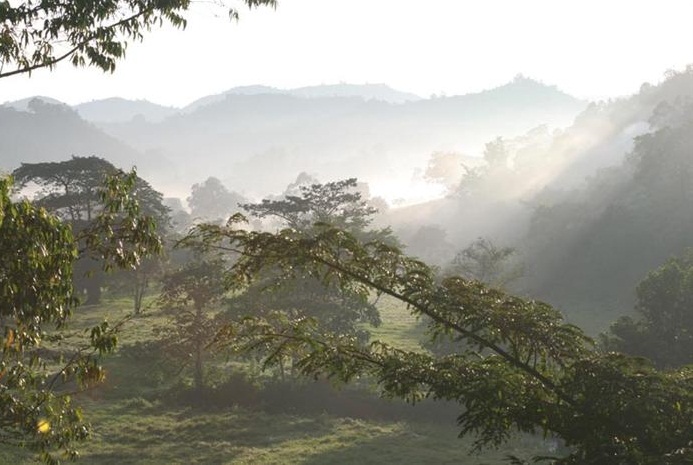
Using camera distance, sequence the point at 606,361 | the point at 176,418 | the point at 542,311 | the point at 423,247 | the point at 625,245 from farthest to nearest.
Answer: the point at 423,247 < the point at 625,245 < the point at 176,418 < the point at 542,311 < the point at 606,361

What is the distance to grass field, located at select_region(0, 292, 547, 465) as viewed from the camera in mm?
20000

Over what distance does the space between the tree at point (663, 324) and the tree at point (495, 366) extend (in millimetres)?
18559

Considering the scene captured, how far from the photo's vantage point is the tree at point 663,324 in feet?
75.0

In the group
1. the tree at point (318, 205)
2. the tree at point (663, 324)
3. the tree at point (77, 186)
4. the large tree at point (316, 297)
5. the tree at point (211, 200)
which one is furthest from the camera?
the tree at point (211, 200)

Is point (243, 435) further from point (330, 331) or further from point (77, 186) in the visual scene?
point (77, 186)

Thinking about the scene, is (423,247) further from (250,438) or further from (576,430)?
(576,430)

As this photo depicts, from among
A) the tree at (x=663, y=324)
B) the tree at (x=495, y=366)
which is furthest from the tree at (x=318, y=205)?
the tree at (x=495, y=366)

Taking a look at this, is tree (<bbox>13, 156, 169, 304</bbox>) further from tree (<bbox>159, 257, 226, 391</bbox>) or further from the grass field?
the grass field

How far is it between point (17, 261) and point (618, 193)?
6959 cm

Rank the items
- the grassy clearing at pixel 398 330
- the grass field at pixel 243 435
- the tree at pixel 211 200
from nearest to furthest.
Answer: the grass field at pixel 243 435 → the grassy clearing at pixel 398 330 → the tree at pixel 211 200

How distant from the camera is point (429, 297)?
6711mm

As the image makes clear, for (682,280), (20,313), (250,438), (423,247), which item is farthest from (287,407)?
(423,247)

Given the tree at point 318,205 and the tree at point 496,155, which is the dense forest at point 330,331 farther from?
the tree at point 496,155

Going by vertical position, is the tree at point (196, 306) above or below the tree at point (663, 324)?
above
